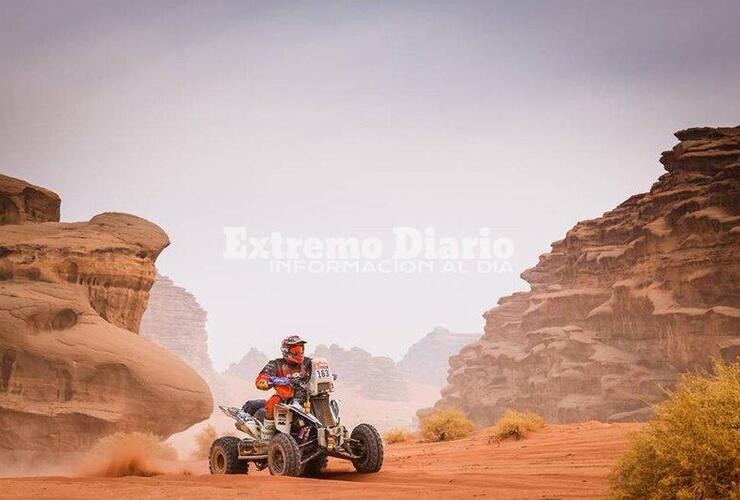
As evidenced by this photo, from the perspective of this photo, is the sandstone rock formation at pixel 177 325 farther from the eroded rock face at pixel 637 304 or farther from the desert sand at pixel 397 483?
the desert sand at pixel 397 483

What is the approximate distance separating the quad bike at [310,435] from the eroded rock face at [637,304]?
128 ft

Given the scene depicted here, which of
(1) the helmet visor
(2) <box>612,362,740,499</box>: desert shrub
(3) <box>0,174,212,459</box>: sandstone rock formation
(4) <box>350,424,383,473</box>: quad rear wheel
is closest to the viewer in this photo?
(2) <box>612,362,740,499</box>: desert shrub

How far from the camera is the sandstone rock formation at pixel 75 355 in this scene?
75.0ft

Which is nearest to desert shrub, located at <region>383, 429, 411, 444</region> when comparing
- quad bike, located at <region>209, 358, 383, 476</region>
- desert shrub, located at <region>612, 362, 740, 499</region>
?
quad bike, located at <region>209, 358, 383, 476</region>

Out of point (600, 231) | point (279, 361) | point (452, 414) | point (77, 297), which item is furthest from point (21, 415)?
point (600, 231)

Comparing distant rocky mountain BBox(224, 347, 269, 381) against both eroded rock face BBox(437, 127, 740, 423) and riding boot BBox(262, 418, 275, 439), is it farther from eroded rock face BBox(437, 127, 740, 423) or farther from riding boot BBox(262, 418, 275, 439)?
riding boot BBox(262, 418, 275, 439)

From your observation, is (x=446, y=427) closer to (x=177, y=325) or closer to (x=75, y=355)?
(x=75, y=355)

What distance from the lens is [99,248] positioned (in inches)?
1046

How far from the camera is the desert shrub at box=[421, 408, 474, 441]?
1994 cm

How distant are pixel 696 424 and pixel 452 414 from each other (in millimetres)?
16117

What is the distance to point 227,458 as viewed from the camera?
9609 millimetres

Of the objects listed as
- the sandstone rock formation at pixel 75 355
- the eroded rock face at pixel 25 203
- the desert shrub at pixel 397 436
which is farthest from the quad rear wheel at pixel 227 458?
the eroded rock face at pixel 25 203

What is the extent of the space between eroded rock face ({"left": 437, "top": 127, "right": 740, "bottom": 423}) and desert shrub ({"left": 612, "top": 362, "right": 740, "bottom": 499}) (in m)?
40.8

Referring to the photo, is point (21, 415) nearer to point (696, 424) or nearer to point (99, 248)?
point (99, 248)
